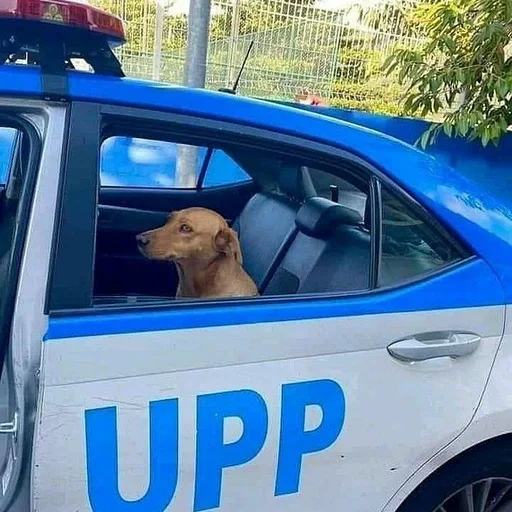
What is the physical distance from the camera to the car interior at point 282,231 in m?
1.71

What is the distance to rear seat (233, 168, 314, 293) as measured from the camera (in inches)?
92.8

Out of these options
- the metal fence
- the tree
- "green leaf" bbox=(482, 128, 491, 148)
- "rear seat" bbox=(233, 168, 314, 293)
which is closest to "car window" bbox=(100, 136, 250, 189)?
"rear seat" bbox=(233, 168, 314, 293)

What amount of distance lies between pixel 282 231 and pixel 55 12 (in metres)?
1.17

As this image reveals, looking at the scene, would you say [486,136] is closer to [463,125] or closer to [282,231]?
[463,125]

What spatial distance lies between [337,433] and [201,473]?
1.09 feet

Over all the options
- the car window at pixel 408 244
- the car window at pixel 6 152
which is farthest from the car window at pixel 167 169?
the car window at pixel 408 244

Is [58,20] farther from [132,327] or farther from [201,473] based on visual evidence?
[201,473]

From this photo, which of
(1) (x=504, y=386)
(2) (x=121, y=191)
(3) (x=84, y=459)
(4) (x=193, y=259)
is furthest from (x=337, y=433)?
(2) (x=121, y=191)

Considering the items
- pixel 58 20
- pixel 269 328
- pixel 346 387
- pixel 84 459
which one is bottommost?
pixel 84 459

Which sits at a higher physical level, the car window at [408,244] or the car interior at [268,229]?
the car window at [408,244]

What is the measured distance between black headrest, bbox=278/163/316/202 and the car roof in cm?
58

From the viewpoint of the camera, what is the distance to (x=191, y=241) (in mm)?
2361

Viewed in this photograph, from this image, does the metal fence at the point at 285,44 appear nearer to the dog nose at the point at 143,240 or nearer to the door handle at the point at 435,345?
the dog nose at the point at 143,240

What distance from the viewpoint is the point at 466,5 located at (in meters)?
4.86
